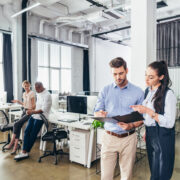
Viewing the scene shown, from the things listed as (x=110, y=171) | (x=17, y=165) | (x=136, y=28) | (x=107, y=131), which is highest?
(x=136, y=28)

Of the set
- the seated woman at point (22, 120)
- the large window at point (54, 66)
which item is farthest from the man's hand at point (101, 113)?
the large window at point (54, 66)

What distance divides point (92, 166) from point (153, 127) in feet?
6.85

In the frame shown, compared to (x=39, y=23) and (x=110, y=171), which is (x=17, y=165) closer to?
(x=110, y=171)

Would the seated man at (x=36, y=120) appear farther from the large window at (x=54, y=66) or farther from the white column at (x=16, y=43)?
the large window at (x=54, y=66)

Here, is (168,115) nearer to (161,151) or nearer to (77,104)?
(161,151)

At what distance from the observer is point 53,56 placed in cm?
915

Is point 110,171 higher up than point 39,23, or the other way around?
point 39,23

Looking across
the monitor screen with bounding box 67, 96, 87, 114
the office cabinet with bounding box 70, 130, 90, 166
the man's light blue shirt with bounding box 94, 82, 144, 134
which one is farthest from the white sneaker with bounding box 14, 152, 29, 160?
the man's light blue shirt with bounding box 94, 82, 144, 134

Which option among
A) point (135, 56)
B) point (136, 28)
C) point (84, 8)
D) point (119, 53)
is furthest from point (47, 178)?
point (119, 53)

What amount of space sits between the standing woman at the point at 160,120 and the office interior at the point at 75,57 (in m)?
1.51

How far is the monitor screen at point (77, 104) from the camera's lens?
3934 millimetres

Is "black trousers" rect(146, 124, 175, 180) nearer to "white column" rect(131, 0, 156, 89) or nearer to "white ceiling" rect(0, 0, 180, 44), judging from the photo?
"white column" rect(131, 0, 156, 89)

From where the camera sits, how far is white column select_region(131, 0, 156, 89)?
3.83 metres

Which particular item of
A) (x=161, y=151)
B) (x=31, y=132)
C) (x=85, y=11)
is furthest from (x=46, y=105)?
(x=85, y=11)
